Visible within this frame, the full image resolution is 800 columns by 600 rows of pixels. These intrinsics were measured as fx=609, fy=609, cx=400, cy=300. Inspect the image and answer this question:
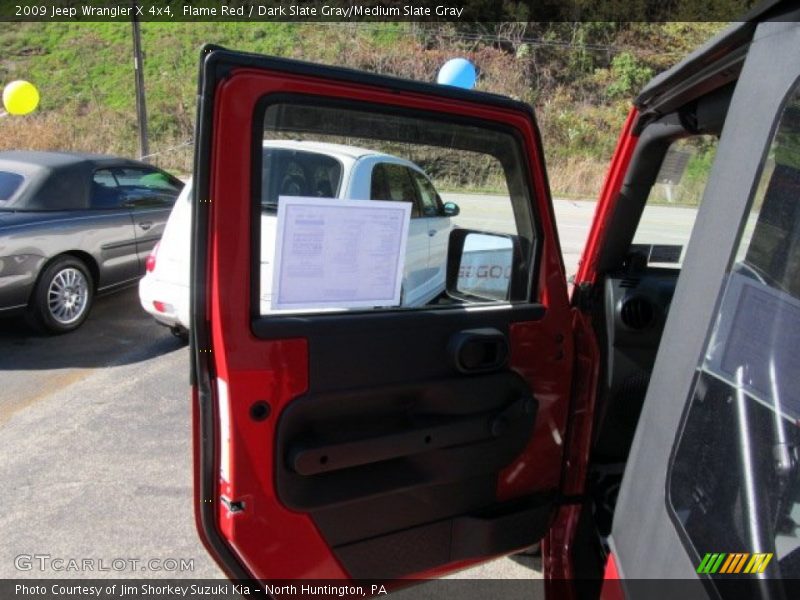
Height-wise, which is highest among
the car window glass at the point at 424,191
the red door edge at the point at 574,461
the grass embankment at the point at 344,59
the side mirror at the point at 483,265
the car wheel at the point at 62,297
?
the grass embankment at the point at 344,59

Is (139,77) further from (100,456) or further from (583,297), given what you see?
(583,297)

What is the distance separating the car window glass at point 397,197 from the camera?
159 cm

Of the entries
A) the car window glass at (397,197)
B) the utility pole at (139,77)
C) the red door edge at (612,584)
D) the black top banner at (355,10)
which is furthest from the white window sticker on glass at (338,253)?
the black top banner at (355,10)

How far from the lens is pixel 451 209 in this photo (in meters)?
1.94

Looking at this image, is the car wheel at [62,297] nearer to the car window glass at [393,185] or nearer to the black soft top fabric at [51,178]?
the black soft top fabric at [51,178]

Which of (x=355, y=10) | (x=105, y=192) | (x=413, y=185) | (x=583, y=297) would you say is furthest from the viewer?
(x=355, y=10)

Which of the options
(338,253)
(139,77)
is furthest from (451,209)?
(139,77)

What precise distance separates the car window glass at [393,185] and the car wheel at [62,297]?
4.88 meters

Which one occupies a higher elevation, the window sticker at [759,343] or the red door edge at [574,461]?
the window sticker at [759,343]

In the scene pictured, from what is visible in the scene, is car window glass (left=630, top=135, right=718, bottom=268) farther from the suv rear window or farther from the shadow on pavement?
the suv rear window

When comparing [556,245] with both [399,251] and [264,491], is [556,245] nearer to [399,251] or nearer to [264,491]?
[399,251]

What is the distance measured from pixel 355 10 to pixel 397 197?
32.7 m

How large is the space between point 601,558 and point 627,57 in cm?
3372

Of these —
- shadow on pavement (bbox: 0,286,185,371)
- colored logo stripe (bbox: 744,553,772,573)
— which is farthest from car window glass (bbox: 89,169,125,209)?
colored logo stripe (bbox: 744,553,772,573)
